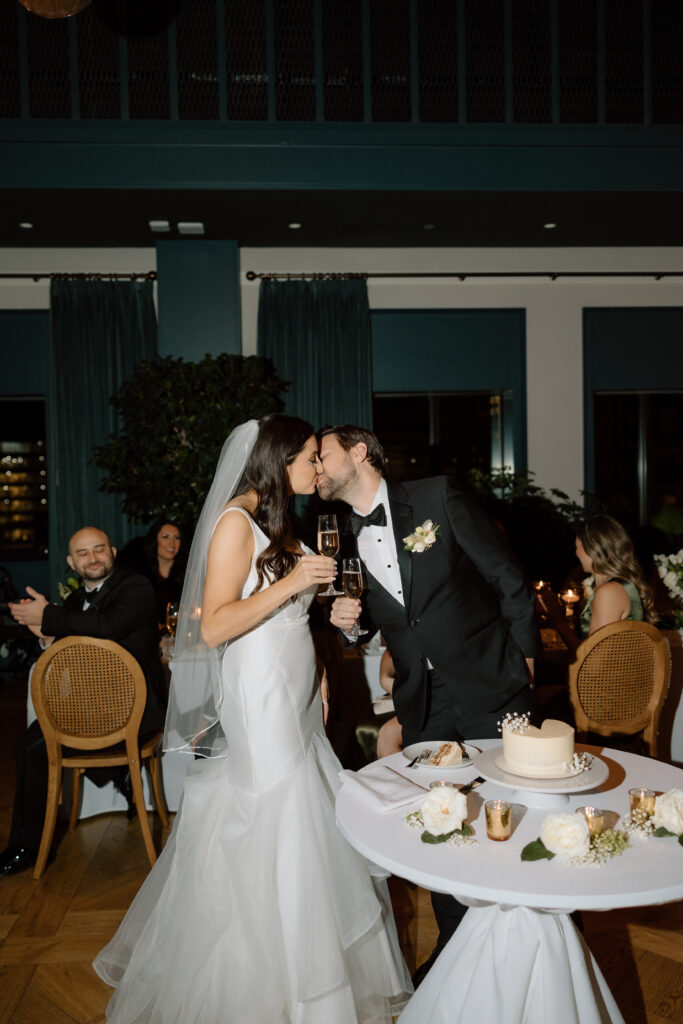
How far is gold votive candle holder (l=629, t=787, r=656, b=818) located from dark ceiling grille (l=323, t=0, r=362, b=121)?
5905mm

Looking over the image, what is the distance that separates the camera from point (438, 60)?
6.32 meters

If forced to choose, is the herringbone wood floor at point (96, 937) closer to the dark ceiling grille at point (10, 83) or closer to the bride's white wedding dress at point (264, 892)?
the bride's white wedding dress at point (264, 892)

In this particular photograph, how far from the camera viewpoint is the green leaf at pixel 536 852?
1.53m

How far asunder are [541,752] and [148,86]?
610 centimetres

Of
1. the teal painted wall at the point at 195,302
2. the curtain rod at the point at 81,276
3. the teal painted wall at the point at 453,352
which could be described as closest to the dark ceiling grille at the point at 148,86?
the teal painted wall at the point at 195,302

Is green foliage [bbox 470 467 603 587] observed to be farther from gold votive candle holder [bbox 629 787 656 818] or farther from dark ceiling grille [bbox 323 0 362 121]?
gold votive candle holder [bbox 629 787 656 818]

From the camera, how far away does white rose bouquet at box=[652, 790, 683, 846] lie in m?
1.59

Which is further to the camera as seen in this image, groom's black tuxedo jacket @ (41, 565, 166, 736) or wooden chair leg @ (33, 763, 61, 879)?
groom's black tuxedo jacket @ (41, 565, 166, 736)

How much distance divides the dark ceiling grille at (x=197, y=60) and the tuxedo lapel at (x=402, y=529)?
15.8ft

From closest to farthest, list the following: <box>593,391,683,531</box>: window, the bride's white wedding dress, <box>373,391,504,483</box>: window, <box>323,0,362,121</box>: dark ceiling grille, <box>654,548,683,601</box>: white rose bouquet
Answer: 1. the bride's white wedding dress
2. <box>654,548,683,601</box>: white rose bouquet
3. <box>323,0,362,121</box>: dark ceiling grille
4. <box>373,391,504,483</box>: window
5. <box>593,391,683,531</box>: window

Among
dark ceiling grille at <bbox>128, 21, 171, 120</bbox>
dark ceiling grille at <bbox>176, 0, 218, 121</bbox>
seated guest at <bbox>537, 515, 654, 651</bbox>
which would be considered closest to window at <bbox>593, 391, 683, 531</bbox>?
seated guest at <bbox>537, 515, 654, 651</bbox>

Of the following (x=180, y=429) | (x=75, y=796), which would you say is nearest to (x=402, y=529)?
(x=75, y=796)

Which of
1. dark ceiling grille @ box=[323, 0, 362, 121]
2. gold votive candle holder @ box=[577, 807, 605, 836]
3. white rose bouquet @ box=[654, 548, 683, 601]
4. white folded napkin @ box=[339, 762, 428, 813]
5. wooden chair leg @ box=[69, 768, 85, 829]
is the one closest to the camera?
gold votive candle holder @ box=[577, 807, 605, 836]

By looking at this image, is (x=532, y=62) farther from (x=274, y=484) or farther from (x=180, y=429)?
(x=274, y=484)
